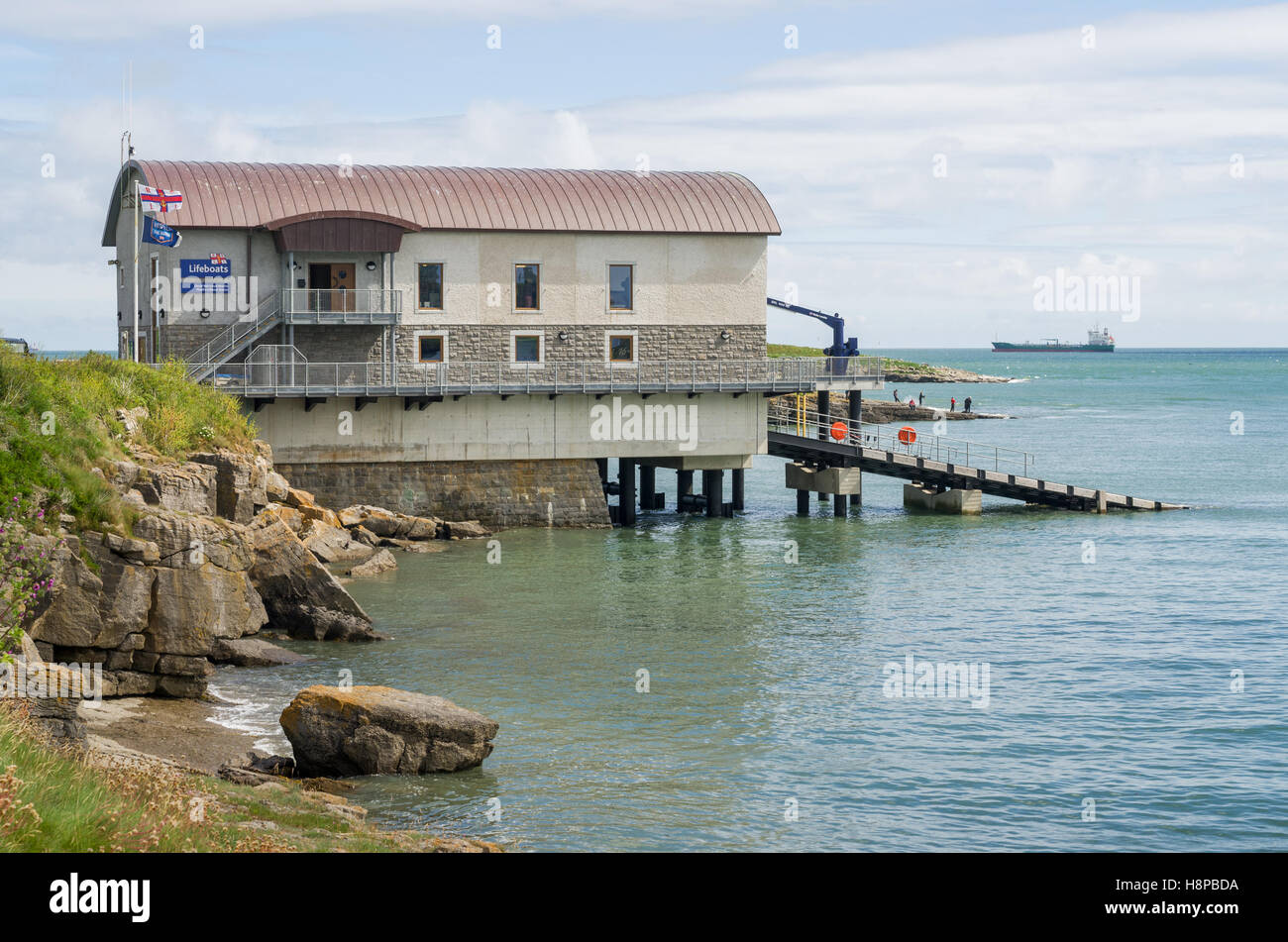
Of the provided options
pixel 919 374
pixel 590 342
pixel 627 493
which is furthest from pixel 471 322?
pixel 919 374

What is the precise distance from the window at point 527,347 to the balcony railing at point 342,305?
4226 mm

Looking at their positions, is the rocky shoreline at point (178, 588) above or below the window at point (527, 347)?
below

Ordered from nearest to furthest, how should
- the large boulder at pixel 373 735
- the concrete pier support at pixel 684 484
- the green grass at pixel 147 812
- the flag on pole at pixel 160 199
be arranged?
the green grass at pixel 147 812, the large boulder at pixel 373 735, the flag on pole at pixel 160 199, the concrete pier support at pixel 684 484

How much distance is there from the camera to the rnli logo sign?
4412 centimetres

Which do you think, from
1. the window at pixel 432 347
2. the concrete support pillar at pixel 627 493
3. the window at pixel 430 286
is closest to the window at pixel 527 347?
the window at pixel 432 347

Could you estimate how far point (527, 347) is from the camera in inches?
1859

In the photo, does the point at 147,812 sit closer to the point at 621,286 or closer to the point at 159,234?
the point at 159,234

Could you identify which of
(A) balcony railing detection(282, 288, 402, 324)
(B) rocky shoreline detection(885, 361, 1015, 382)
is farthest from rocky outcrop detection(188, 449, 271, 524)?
(B) rocky shoreline detection(885, 361, 1015, 382)

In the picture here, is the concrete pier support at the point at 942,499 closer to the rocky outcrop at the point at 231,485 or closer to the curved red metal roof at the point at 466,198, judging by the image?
the curved red metal roof at the point at 466,198


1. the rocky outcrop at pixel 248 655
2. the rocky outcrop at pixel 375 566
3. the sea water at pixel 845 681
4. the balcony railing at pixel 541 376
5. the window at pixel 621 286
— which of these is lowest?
the sea water at pixel 845 681

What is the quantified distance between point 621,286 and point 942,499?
590 inches

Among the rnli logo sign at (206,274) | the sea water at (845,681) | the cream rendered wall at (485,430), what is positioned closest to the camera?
the sea water at (845,681)

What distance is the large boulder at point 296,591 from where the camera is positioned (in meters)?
28.3
